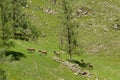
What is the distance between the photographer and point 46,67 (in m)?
57.2

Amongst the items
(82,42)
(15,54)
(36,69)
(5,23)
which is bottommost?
(82,42)

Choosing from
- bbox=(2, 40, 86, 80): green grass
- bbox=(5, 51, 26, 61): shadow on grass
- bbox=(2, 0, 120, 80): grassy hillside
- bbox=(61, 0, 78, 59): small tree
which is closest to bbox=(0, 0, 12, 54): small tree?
bbox=(2, 40, 86, 80): green grass

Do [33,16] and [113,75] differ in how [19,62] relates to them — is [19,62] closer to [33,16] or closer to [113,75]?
[113,75]

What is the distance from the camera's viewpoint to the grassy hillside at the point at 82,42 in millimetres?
56359

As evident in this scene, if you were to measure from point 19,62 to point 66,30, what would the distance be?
733 inches

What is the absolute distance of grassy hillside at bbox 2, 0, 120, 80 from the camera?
5636 cm

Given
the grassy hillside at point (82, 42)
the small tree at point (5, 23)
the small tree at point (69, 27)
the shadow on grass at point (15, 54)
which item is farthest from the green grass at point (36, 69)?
the small tree at point (69, 27)

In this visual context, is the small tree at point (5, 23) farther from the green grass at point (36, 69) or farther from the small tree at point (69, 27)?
the small tree at point (69, 27)

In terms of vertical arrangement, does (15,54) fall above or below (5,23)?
Result: below

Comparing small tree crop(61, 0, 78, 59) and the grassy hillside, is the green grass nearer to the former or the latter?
the grassy hillside

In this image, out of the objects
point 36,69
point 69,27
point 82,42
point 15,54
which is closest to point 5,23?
point 15,54

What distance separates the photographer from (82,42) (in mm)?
103812

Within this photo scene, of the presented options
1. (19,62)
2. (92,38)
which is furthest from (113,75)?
(92,38)

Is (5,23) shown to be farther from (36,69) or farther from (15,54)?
(36,69)
